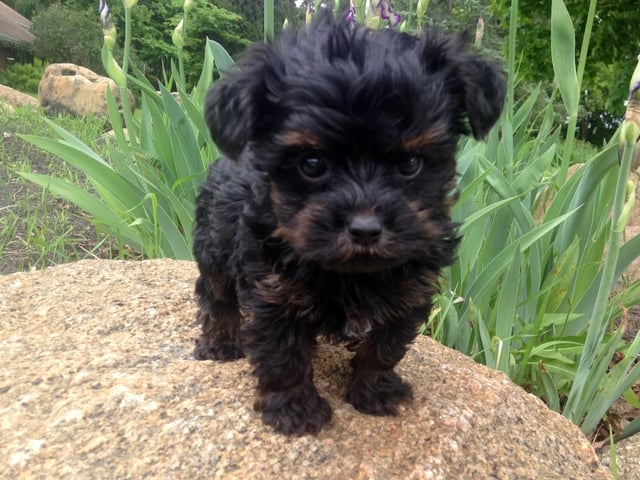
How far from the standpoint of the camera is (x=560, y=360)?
296cm

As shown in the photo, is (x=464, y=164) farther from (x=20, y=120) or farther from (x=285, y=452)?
(x=20, y=120)

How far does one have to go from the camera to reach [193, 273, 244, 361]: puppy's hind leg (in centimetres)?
245

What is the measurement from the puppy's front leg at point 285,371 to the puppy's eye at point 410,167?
0.56 metres

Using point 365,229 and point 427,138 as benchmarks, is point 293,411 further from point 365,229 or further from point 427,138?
point 427,138

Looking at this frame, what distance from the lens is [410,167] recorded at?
174cm

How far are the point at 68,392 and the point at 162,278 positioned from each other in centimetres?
112

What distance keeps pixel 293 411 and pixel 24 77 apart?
82.3 feet

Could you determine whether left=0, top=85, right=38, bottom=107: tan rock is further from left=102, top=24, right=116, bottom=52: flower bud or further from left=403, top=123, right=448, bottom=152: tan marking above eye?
left=403, top=123, right=448, bottom=152: tan marking above eye

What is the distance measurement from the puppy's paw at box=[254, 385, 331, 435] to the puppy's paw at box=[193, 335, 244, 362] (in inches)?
19.0

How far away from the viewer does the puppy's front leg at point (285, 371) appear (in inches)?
75.6

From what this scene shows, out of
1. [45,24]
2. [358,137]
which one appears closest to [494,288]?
[358,137]

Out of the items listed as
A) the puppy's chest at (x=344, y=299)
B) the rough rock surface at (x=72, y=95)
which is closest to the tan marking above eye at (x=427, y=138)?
the puppy's chest at (x=344, y=299)

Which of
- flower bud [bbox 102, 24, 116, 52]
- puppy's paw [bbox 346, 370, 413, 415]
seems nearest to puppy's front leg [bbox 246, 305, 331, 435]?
puppy's paw [bbox 346, 370, 413, 415]

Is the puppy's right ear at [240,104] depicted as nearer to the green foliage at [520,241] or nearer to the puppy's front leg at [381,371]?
the puppy's front leg at [381,371]
